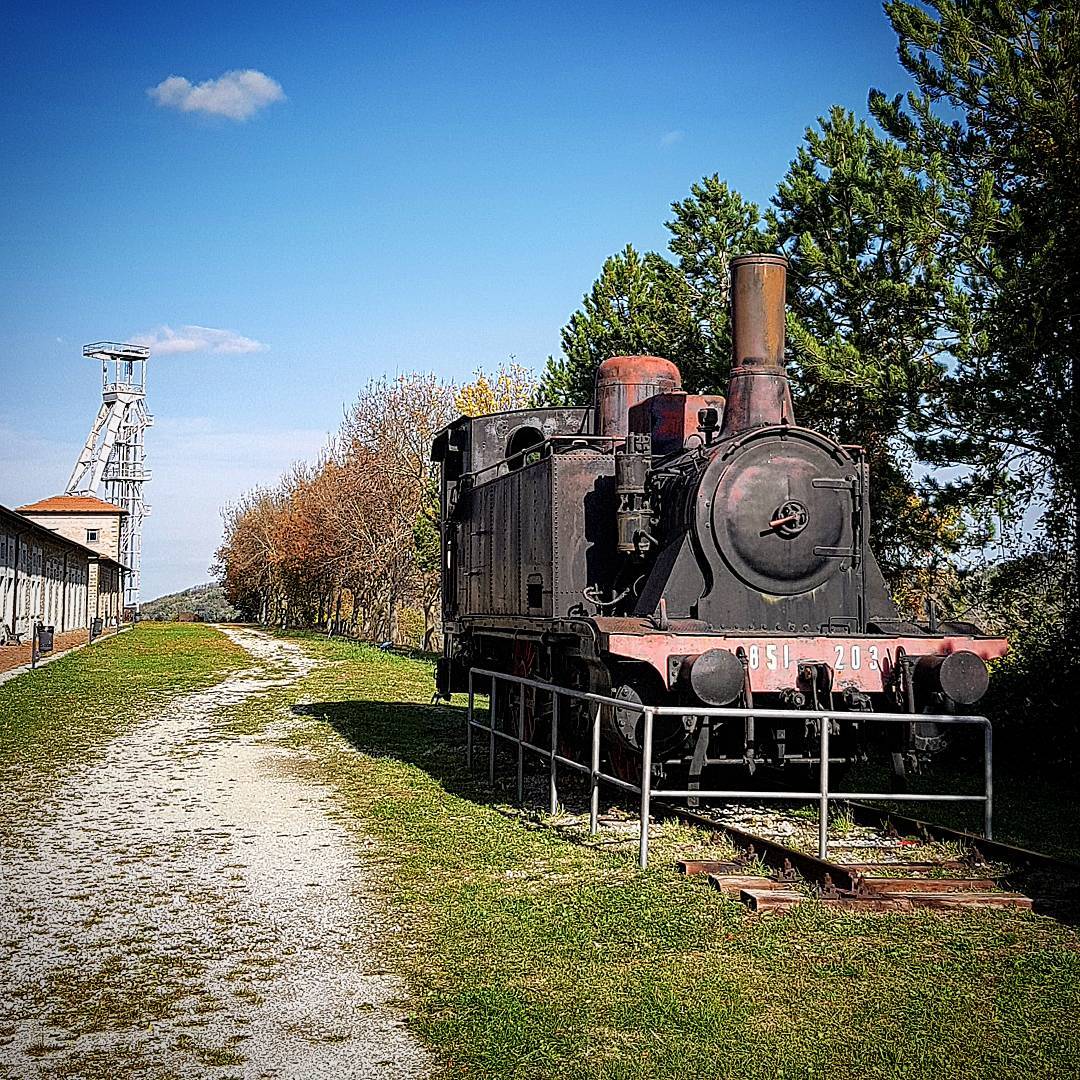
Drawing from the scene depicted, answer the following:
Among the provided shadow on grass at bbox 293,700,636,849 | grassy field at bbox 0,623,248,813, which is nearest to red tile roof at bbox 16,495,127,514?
grassy field at bbox 0,623,248,813

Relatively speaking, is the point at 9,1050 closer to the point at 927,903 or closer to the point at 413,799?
the point at 927,903

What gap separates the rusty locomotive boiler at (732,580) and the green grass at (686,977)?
1398 millimetres

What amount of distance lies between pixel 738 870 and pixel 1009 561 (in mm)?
7537

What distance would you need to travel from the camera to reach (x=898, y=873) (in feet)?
24.0

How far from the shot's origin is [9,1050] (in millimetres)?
4559

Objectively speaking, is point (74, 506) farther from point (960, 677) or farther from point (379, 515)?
point (960, 677)

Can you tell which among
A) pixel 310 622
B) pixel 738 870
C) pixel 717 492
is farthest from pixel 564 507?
pixel 310 622

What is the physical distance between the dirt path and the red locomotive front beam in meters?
2.42

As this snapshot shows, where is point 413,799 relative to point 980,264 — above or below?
below

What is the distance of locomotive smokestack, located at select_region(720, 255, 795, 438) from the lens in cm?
959

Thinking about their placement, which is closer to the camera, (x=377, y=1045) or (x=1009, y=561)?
Result: (x=377, y=1045)

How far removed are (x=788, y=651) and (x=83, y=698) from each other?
611 inches

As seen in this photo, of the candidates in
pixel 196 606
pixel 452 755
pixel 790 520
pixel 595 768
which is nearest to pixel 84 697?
pixel 452 755

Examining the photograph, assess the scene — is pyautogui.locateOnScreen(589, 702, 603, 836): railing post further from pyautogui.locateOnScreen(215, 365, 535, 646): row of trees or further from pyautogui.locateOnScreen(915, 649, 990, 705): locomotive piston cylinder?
pyautogui.locateOnScreen(215, 365, 535, 646): row of trees
